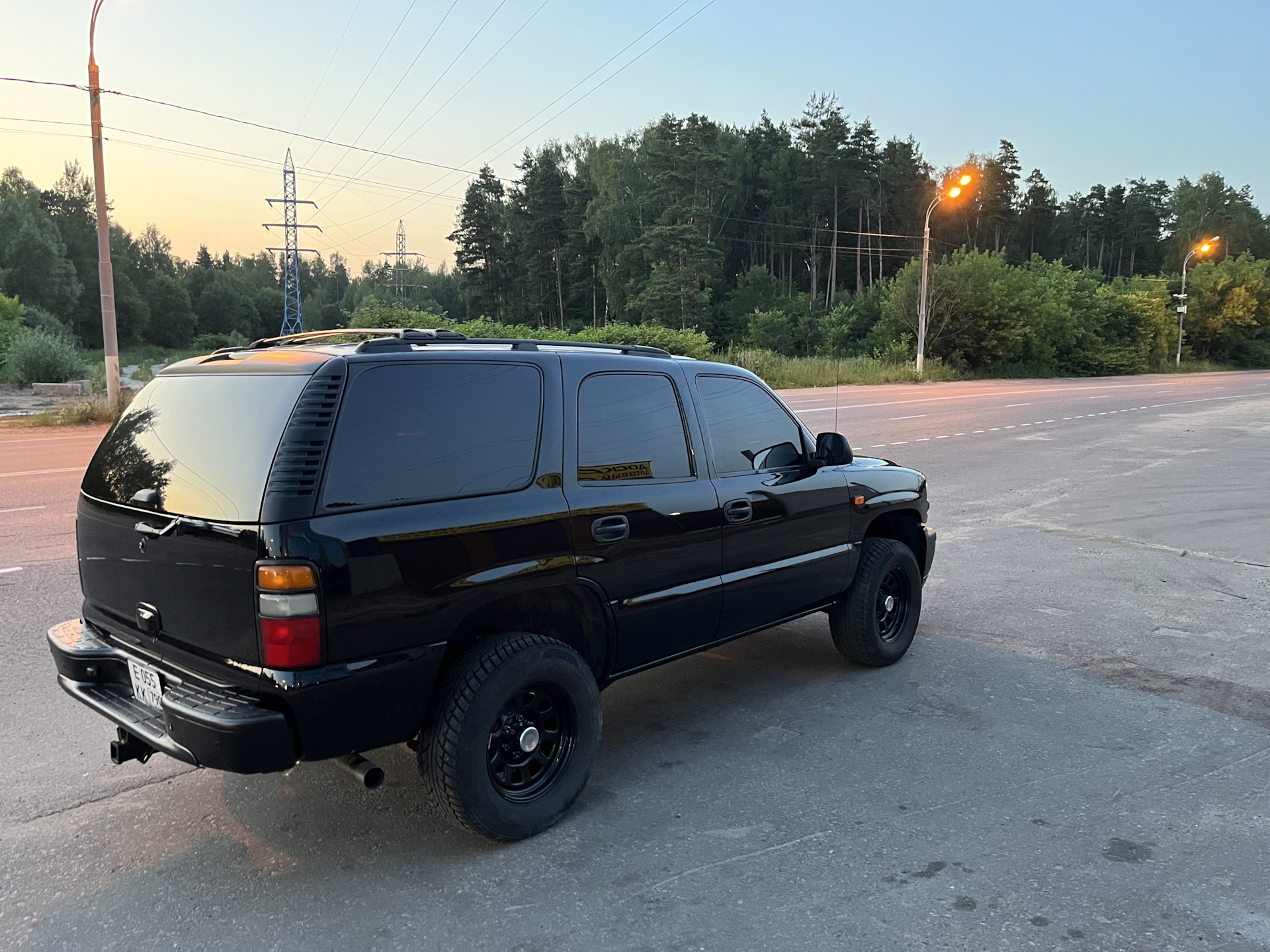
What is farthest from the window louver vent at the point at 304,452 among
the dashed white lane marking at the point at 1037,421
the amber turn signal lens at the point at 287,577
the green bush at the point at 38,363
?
the green bush at the point at 38,363

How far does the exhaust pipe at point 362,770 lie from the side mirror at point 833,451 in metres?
2.72

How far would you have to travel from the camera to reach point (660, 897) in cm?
289

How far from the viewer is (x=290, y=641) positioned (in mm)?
2717

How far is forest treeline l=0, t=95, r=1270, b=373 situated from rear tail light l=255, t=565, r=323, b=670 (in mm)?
45370

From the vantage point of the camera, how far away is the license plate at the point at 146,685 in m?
3.07

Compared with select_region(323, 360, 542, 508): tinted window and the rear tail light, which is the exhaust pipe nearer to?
the rear tail light

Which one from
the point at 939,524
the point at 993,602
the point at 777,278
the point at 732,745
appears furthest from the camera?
the point at 777,278

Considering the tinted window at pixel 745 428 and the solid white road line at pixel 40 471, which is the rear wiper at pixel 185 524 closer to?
the tinted window at pixel 745 428

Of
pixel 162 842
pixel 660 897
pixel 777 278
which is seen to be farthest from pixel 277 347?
pixel 777 278

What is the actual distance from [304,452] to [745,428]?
2.27 meters

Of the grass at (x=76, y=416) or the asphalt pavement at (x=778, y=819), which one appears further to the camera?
the grass at (x=76, y=416)

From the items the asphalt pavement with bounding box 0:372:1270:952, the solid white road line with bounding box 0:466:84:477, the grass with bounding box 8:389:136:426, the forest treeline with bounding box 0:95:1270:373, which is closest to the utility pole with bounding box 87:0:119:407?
the grass with bounding box 8:389:136:426

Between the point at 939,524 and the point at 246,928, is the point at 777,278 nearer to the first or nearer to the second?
the point at 939,524

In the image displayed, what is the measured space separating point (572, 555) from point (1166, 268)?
124147mm
